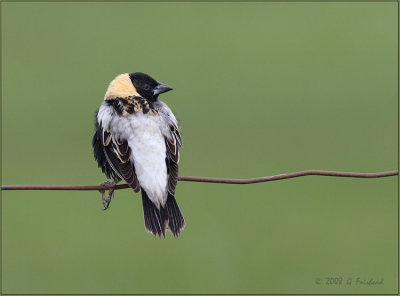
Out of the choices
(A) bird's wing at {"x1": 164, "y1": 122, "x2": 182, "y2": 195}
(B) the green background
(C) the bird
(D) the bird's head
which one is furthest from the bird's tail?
(B) the green background

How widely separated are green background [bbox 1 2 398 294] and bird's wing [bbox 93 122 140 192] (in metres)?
2.13

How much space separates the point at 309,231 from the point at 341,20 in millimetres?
6313

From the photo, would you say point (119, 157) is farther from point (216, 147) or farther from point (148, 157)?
point (216, 147)

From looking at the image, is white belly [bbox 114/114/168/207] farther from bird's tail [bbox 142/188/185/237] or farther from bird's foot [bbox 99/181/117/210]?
bird's foot [bbox 99/181/117/210]

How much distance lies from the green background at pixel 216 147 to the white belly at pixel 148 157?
215 centimetres

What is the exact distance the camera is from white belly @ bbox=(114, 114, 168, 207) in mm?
4426

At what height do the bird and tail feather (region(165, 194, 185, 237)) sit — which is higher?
the bird

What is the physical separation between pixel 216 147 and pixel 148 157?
15.3 ft

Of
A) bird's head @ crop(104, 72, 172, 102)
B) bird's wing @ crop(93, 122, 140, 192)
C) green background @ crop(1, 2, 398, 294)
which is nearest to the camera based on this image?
bird's wing @ crop(93, 122, 140, 192)

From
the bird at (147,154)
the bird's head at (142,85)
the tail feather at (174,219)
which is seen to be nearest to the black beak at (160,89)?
the bird's head at (142,85)

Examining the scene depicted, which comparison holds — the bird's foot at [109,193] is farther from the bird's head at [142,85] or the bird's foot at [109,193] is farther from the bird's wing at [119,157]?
the bird's head at [142,85]

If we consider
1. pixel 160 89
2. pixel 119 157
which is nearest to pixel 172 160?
pixel 119 157

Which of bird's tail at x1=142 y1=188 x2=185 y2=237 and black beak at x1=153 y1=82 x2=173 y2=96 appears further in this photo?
black beak at x1=153 y1=82 x2=173 y2=96

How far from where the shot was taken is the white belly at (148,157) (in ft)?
14.5
